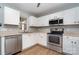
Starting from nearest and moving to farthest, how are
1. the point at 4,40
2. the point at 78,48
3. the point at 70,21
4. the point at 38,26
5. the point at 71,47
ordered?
the point at 4,40 → the point at 78,48 → the point at 71,47 → the point at 70,21 → the point at 38,26

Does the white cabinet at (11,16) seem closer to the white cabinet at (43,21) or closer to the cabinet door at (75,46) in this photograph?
the white cabinet at (43,21)

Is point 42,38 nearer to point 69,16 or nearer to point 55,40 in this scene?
point 55,40

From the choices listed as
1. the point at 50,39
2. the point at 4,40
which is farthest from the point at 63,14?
the point at 4,40

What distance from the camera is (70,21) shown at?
2.01m

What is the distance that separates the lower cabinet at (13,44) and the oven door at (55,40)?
1.00 meters

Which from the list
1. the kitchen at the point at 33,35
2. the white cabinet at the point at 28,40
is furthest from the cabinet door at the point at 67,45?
the white cabinet at the point at 28,40

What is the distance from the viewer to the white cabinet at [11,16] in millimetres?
1782

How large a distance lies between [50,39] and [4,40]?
Result: 4.65 feet

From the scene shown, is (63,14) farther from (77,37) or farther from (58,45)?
(58,45)

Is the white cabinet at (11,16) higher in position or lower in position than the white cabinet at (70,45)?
higher

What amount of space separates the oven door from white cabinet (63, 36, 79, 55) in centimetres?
15

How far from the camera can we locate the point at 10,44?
1.65 meters

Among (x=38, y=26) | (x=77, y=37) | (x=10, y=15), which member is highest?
(x=10, y=15)

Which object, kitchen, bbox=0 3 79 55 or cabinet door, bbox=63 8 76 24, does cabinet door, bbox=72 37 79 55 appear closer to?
kitchen, bbox=0 3 79 55
